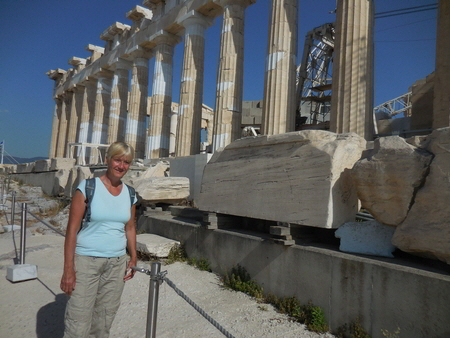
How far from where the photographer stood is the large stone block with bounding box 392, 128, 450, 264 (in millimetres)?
2699

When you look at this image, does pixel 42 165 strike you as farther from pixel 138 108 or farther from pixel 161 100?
pixel 161 100

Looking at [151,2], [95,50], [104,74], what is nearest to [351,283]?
[151,2]

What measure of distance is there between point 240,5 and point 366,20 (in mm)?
5889

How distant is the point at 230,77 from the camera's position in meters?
12.5

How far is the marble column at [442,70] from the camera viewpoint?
7453 mm

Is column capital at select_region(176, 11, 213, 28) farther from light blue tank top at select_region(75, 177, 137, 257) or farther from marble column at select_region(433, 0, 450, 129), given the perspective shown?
light blue tank top at select_region(75, 177, 137, 257)

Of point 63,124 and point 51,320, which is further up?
point 63,124

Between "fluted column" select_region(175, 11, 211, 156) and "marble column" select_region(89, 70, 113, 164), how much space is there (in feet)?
34.6

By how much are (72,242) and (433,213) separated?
112 inches

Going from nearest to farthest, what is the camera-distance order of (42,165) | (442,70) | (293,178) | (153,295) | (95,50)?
(153,295) < (293,178) < (442,70) < (42,165) < (95,50)

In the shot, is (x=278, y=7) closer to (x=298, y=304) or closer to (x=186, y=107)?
(x=186, y=107)

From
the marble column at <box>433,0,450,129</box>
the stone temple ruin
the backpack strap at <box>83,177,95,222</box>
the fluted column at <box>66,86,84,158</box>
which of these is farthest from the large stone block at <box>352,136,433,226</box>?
the fluted column at <box>66,86,84,158</box>

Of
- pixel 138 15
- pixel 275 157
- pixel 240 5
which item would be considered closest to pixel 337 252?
pixel 275 157

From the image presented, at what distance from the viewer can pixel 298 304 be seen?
3486mm
